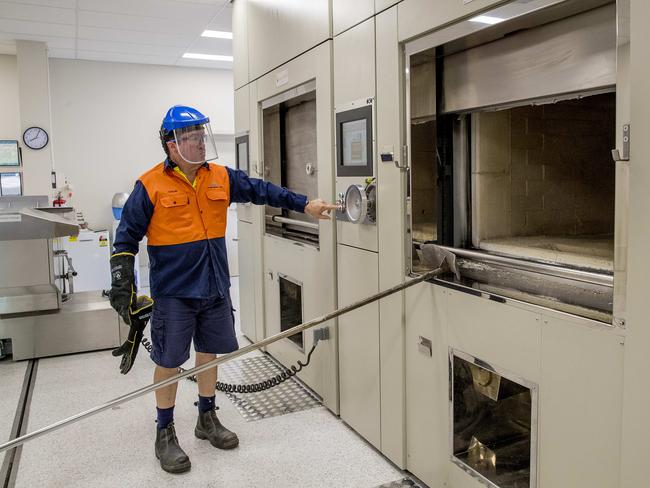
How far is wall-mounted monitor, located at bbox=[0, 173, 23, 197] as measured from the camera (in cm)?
588

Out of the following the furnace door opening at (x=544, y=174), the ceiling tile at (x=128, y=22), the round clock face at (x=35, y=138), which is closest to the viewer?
the furnace door opening at (x=544, y=174)

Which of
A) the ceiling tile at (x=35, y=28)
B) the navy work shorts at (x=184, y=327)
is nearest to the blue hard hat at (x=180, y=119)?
the navy work shorts at (x=184, y=327)

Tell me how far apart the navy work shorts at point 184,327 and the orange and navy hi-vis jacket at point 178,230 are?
0.06 m

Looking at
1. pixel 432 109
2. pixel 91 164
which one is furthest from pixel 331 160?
pixel 91 164

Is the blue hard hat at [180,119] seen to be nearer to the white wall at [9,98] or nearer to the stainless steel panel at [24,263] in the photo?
the stainless steel panel at [24,263]

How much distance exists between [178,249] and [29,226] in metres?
1.47

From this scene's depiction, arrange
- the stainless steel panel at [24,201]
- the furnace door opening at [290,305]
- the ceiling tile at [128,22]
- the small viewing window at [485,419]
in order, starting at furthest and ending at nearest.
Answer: the stainless steel panel at [24,201] → the ceiling tile at [128,22] → the furnace door opening at [290,305] → the small viewing window at [485,419]

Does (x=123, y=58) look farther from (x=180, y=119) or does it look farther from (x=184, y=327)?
(x=184, y=327)

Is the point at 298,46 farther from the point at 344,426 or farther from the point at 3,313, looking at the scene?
the point at 3,313

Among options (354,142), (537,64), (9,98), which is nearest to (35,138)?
(9,98)

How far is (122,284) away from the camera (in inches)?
86.4

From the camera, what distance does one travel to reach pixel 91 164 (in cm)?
638

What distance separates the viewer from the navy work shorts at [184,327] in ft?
7.58

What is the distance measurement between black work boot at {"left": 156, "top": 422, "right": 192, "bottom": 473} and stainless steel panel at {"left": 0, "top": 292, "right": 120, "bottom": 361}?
1663 millimetres
